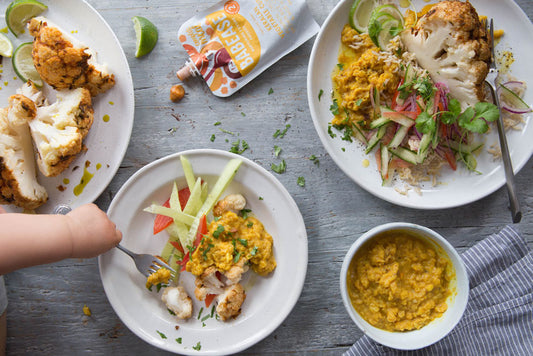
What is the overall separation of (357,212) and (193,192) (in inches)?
35.1

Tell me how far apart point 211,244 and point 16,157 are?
1025 mm

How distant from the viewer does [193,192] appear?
2096 millimetres

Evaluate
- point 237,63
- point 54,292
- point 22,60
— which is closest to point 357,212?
point 237,63

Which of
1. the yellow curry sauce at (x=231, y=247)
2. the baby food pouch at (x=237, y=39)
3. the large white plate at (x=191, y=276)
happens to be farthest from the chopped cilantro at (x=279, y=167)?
the baby food pouch at (x=237, y=39)

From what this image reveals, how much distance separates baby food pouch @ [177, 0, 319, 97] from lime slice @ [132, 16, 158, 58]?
5.8 inches

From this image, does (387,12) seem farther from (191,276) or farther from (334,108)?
(191,276)

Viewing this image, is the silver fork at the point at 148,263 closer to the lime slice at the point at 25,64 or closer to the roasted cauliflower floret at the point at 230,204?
the roasted cauliflower floret at the point at 230,204

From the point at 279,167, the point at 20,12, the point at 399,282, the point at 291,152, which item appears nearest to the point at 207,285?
the point at 279,167

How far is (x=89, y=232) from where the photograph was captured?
1.82m

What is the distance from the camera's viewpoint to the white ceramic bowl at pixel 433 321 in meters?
1.96

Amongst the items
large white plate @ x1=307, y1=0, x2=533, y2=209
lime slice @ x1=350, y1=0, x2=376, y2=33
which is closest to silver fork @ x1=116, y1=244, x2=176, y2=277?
large white plate @ x1=307, y1=0, x2=533, y2=209

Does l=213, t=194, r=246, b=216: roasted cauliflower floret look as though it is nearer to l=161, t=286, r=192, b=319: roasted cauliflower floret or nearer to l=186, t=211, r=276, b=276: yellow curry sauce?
l=186, t=211, r=276, b=276: yellow curry sauce

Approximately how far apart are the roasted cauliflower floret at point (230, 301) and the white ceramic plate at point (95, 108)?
0.81m

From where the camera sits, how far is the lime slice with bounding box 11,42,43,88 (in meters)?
2.10
